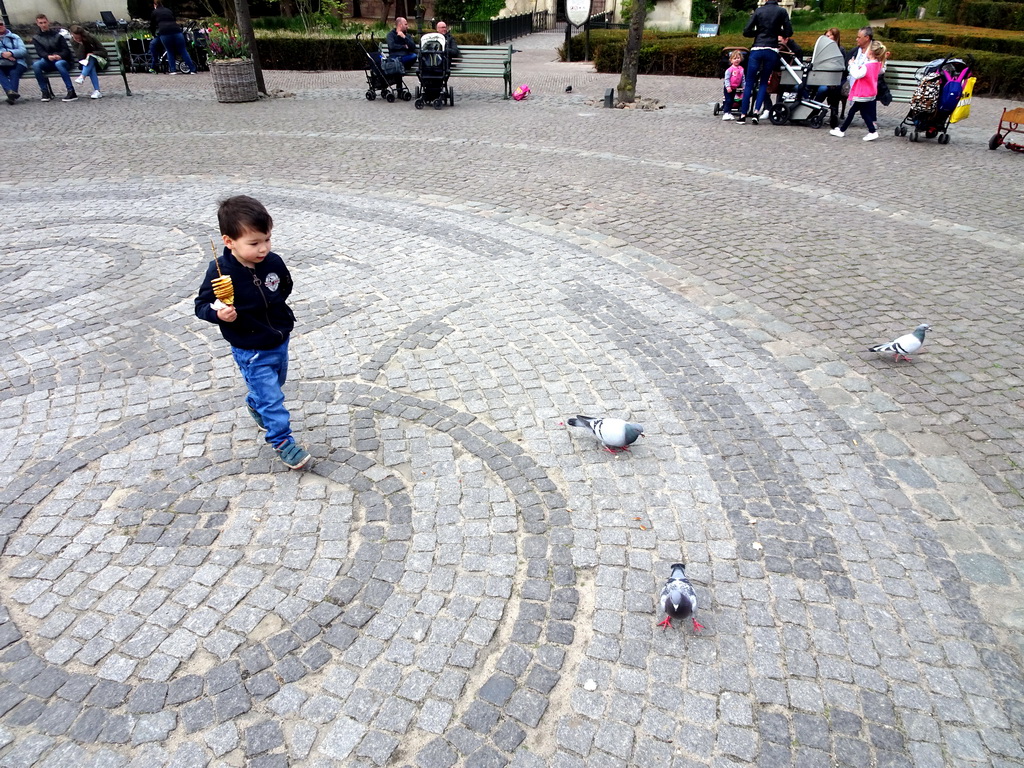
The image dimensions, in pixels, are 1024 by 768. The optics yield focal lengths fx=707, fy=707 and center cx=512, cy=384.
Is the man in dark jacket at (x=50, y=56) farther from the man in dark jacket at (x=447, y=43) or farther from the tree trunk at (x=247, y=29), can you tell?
the man in dark jacket at (x=447, y=43)

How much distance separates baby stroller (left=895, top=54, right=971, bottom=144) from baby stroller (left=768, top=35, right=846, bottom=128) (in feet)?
5.35

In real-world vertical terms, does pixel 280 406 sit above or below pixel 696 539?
above

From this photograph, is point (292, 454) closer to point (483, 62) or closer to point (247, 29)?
point (247, 29)

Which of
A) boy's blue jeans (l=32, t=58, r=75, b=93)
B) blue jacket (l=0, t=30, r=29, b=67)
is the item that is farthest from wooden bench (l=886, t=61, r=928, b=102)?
blue jacket (l=0, t=30, r=29, b=67)

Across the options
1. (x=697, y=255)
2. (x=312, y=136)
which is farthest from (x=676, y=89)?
(x=697, y=255)

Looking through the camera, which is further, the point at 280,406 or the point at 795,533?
the point at 280,406

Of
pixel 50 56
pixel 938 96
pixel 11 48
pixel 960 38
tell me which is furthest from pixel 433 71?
pixel 960 38

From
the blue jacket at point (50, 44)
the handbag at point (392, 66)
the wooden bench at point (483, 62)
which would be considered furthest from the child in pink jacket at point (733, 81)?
the blue jacket at point (50, 44)

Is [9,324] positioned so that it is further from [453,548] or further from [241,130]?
[241,130]

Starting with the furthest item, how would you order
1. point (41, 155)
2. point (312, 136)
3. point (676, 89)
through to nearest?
point (676, 89) → point (312, 136) → point (41, 155)

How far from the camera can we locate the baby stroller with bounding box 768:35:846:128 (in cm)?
1314

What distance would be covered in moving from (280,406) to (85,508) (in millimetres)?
1236

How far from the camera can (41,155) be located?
453 inches

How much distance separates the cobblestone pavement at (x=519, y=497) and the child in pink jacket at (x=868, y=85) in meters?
4.31
